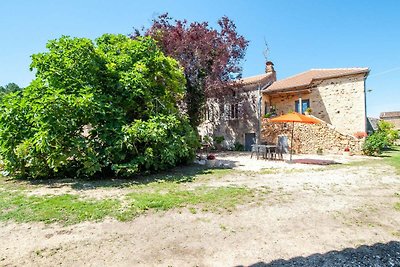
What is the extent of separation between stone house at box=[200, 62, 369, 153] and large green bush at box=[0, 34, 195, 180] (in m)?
13.3

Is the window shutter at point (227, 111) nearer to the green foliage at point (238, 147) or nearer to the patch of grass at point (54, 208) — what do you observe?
the green foliage at point (238, 147)

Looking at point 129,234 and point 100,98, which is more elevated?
point 100,98

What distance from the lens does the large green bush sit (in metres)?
8.46

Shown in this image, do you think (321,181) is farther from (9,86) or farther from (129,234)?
(9,86)

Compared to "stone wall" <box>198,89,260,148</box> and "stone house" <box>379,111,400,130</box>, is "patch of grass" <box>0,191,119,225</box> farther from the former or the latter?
"stone house" <box>379,111,400,130</box>

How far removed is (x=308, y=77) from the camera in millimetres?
22953

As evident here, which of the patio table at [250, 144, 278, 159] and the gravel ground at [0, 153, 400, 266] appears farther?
the patio table at [250, 144, 278, 159]

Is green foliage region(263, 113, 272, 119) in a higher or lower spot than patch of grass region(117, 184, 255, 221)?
higher

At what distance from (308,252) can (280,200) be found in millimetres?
2667

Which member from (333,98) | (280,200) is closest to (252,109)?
(333,98)

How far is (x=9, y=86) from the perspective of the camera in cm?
6525

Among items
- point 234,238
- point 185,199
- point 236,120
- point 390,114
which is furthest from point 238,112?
point 390,114

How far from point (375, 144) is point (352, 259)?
16.5 m

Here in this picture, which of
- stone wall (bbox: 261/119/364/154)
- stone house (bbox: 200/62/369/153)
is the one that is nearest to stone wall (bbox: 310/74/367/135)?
stone house (bbox: 200/62/369/153)
